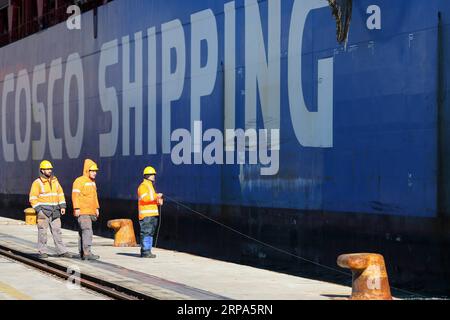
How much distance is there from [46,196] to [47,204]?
173mm

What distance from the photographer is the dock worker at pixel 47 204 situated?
19.3m

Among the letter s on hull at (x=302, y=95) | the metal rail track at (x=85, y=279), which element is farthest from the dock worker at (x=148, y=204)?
the letter s on hull at (x=302, y=95)

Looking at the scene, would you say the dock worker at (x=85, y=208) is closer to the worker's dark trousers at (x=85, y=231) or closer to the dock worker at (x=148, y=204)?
the worker's dark trousers at (x=85, y=231)

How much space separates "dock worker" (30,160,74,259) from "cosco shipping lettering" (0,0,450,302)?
31mm

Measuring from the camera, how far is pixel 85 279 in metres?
16.0

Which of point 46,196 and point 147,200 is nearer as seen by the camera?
point 46,196

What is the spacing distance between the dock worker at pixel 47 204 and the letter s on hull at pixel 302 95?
532 centimetres

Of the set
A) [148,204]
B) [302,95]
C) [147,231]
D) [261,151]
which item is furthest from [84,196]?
[302,95]

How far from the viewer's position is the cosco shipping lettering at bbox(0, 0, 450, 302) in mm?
14297

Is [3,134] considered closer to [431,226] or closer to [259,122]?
[259,122]

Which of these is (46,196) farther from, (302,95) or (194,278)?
(302,95)

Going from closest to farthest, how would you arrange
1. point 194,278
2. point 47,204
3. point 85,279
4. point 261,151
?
point 85,279 → point 194,278 → point 261,151 → point 47,204

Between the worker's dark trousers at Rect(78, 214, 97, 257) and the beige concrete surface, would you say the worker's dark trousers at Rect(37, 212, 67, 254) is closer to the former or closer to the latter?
the beige concrete surface

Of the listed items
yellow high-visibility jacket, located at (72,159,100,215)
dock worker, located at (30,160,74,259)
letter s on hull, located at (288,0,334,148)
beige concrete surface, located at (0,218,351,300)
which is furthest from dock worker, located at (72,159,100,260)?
letter s on hull, located at (288,0,334,148)
